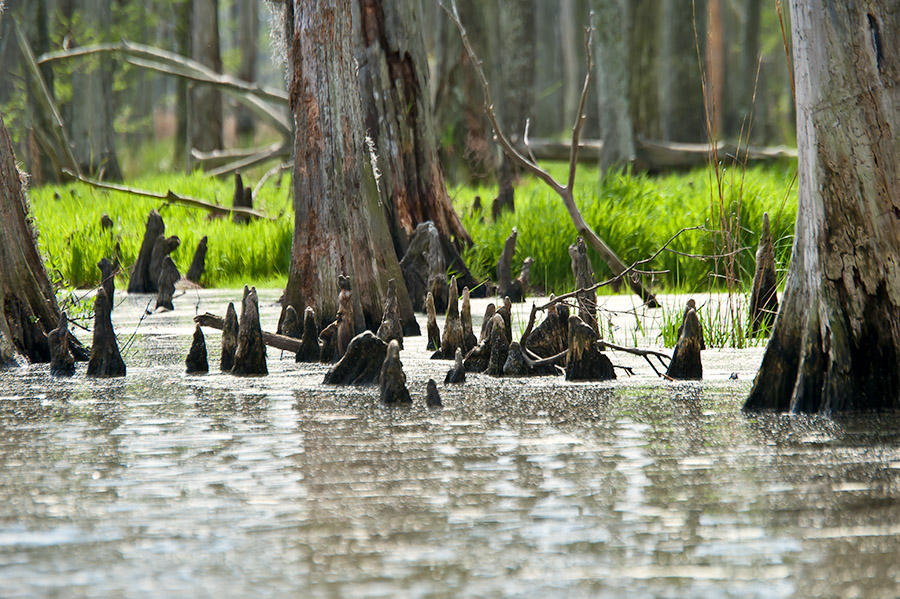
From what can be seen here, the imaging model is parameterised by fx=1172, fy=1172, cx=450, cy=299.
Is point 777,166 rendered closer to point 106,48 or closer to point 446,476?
point 106,48

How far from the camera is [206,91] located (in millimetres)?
18328

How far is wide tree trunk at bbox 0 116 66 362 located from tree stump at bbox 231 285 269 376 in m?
1.02

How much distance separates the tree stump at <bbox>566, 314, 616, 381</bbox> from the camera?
4676 millimetres

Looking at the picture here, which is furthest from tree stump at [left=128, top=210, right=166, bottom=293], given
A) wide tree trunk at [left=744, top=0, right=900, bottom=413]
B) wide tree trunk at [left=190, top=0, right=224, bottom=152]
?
wide tree trunk at [left=190, top=0, right=224, bottom=152]

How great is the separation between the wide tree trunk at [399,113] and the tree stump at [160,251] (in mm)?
1866

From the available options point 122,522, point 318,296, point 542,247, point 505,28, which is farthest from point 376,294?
point 505,28

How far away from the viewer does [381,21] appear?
776 cm

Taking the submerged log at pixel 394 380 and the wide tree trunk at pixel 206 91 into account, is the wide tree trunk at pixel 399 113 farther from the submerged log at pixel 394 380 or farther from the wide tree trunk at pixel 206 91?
the wide tree trunk at pixel 206 91

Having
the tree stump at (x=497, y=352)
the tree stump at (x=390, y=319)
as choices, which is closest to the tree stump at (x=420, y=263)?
the tree stump at (x=390, y=319)

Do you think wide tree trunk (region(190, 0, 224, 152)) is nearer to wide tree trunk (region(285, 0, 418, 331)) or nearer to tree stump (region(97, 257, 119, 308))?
tree stump (region(97, 257, 119, 308))

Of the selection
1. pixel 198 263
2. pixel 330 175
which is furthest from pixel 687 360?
pixel 198 263

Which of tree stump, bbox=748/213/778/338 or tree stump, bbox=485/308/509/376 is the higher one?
tree stump, bbox=748/213/778/338

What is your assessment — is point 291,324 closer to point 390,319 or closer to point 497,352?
point 390,319

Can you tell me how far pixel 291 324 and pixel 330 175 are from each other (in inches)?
31.2
